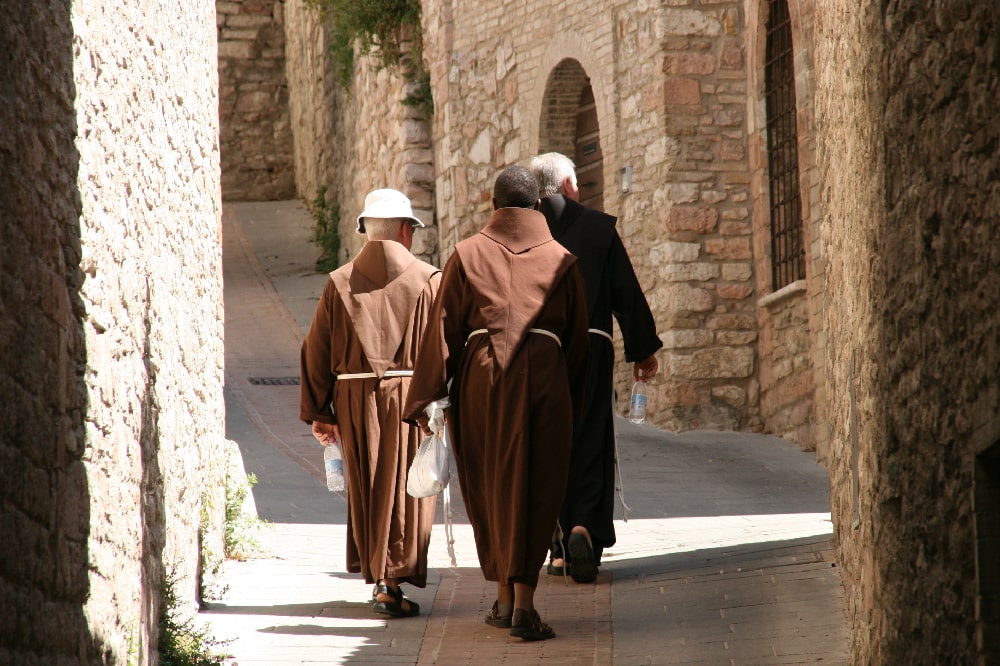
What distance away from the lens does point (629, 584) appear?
21.4 ft

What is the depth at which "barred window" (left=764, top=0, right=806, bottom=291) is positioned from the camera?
476 inches

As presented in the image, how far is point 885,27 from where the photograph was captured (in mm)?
4172

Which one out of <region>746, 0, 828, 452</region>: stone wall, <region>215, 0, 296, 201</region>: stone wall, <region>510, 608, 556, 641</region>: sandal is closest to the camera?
<region>510, 608, 556, 641</region>: sandal

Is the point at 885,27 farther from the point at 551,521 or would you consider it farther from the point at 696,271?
the point at 696,271

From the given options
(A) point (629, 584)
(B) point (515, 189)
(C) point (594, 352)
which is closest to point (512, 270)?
(B) point (515, 189)

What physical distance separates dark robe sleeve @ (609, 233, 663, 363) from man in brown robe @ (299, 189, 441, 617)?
85 cm

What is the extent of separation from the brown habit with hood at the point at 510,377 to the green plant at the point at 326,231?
46.8ft

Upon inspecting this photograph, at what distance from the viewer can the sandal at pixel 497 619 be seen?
573cm

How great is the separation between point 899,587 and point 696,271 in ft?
29.4

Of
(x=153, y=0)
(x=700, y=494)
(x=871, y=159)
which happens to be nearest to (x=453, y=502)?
(x=700, y=494)

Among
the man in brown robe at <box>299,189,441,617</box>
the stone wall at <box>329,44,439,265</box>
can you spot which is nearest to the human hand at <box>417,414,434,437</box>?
the man in brown robe at <box>299,189,441,617</box>

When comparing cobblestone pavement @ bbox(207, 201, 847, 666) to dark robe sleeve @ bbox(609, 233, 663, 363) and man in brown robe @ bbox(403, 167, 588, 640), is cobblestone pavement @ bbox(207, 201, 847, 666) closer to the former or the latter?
man in brown robe @ bbox(403, 167, 588, 640)

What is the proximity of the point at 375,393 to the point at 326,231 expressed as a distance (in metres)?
15.4

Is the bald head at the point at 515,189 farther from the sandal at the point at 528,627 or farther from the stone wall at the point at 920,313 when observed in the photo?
the sandal at the point at 528,627
